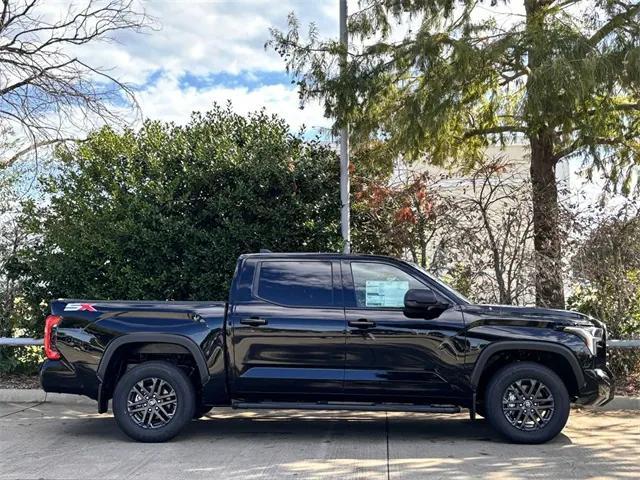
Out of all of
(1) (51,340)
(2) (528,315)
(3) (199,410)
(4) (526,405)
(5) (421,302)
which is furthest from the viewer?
(3) (199,410)

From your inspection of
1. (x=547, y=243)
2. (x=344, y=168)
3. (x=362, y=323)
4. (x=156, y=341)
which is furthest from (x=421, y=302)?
(x=344, y=168)

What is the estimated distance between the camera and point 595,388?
649 cm

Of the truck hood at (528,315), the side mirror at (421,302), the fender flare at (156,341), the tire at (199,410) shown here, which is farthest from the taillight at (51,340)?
the truck hood at (528,315)

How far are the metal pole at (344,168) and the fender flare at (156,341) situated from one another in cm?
376

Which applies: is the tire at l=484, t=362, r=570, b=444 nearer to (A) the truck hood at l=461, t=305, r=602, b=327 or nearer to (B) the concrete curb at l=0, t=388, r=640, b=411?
(A) the truck hood at l=461, t=305, r=602, b=327

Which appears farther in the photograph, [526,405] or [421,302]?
[526,405]

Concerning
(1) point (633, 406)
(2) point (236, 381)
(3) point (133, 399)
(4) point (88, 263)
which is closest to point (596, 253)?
(1) point (633, 406)

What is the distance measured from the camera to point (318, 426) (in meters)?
7.56

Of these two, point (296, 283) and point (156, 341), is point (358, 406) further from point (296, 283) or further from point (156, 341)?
point (156, 341)

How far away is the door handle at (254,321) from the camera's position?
6.62 m

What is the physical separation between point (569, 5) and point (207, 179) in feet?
18.2

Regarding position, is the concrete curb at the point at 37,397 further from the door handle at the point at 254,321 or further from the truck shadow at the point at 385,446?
the door handle at the point at 254,321

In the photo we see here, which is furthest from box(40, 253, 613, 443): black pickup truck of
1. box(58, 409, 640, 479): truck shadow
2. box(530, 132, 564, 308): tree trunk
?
box(530, 132, 564, 308): tree trunk

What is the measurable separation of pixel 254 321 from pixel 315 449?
1.35 metres
